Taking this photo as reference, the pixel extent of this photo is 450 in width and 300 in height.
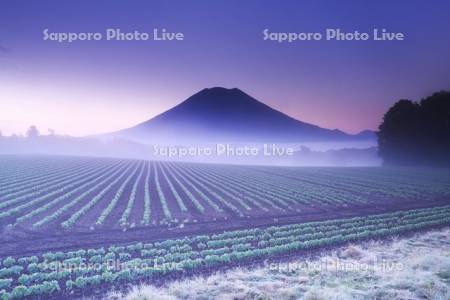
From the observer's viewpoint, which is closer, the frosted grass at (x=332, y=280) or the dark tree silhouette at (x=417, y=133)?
the frosted grass at (x=332, y=280)

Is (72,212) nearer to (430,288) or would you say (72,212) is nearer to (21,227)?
(21,227)

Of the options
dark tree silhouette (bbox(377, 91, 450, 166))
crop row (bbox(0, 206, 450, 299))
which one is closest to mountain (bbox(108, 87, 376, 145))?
dark tree silhouette (bbox(377, 91, 450, 166))

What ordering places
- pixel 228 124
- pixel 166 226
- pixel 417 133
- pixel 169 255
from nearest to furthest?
pixel 169 255 < pixel 166 226 < pixel 417 133 < pixel 228 124

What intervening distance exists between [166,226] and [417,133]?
52.3 metres

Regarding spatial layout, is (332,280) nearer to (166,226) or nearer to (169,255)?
(169,255)

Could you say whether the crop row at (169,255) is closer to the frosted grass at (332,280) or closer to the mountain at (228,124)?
the frosted grass at (332,280)

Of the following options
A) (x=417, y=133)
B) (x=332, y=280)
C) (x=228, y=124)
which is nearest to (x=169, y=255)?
(x=332, y=280)

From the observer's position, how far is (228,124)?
170 meters

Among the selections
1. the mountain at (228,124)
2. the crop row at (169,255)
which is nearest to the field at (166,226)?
the crop row at (169,255)

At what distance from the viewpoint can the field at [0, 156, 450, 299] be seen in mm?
11547

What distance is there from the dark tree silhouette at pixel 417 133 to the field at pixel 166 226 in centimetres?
2526

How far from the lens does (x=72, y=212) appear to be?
20359mm

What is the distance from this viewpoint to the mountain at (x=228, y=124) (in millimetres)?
160500

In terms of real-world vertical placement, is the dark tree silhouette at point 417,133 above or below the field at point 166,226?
above
